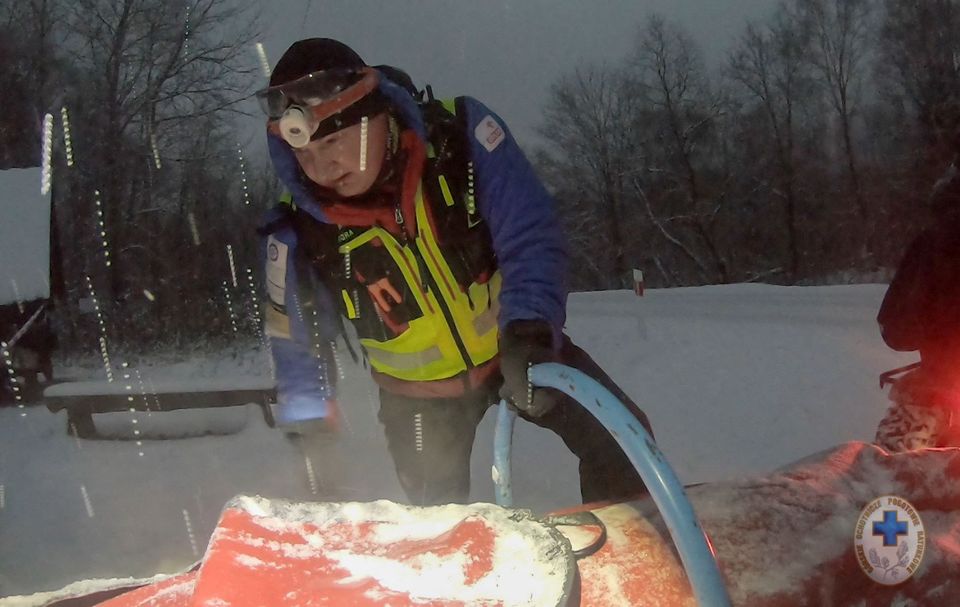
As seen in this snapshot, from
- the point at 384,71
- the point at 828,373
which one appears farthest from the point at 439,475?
the point at 828,373

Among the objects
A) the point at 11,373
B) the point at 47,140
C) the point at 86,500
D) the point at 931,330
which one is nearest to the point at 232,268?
the point at 47,140

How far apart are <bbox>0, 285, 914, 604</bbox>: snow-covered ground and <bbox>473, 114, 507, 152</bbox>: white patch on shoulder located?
1.24 m

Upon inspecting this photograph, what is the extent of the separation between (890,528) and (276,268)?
1945 millimetres

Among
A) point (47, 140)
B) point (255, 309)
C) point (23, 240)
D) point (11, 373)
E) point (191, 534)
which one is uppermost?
point (47, 140)

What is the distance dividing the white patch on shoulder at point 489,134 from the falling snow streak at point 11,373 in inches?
418

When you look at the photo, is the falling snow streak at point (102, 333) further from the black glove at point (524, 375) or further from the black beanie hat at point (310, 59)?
the black glove at point (524, 375)

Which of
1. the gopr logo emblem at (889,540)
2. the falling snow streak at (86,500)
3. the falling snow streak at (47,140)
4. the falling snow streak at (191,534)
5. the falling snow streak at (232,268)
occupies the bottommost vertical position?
the falling snow streak at (191,534)

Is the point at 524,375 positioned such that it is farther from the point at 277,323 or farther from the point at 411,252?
the point at 277,323

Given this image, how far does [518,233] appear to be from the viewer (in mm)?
2545

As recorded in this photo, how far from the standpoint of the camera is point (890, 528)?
1.64 metres

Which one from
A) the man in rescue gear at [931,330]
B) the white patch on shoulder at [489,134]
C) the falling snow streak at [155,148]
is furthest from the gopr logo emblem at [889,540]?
the falling snow streak at [155,148]

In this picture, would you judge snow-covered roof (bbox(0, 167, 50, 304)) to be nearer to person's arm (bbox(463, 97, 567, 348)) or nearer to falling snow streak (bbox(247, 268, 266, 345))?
falling snow streak (bbox(247, 268, 266, 345))

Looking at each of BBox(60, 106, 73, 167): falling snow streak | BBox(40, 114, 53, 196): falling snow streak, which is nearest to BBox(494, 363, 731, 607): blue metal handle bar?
BBox(40, 114, 53, 196): falling snow streak

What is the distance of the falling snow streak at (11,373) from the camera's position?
11121mm
